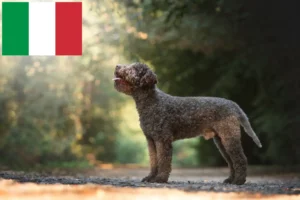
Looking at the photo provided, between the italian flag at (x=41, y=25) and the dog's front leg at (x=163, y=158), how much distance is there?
7.17m

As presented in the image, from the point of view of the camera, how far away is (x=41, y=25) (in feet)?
47.5

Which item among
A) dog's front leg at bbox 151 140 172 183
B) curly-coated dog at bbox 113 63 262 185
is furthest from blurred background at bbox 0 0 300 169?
dog's front leg at bbox 151 140 172 183

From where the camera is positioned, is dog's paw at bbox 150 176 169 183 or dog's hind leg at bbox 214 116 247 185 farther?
dog's hind leg at bbox 214 116 247 185

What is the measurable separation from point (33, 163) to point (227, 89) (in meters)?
6.45

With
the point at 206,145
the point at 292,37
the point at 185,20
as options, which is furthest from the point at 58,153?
the point at 292,37

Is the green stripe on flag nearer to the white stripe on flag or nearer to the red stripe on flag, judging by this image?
the white stripe on flag

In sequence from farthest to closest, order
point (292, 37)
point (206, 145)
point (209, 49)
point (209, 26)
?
1. point (206, 145)
2. point (209, 49)
3. point (209, 26)
4. point (292, 37)

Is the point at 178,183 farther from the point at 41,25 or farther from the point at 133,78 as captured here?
the point at 41,25

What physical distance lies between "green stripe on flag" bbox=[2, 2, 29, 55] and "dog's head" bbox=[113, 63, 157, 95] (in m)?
7.38

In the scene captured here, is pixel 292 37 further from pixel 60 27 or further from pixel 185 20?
pixel 60 27

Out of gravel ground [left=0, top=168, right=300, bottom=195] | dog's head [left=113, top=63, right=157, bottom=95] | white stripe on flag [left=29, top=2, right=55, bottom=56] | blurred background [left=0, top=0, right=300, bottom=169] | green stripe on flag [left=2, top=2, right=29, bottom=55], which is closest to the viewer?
gravel ground [left=0, top=168, right=300, bottom=195]

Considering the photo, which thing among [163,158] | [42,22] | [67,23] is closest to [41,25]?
[42,22]

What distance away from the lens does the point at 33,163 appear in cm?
1891

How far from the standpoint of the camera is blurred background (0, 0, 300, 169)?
545 inches
